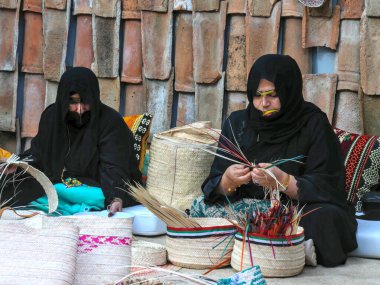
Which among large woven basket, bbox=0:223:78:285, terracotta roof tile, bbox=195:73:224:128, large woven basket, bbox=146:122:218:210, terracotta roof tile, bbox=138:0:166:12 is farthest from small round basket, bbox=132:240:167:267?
terracotta roof tile, bbox=138:0:166:12

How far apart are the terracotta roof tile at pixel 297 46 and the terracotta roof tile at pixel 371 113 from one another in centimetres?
46

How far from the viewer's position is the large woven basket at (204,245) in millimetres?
4438

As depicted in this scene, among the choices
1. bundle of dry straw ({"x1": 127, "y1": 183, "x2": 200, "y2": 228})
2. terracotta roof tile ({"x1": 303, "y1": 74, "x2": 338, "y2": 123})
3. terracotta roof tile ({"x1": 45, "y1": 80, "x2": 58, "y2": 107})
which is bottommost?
bundle of dry straw ({"x1": 127, "y1": 183, "x2": 200, "y2": 228})

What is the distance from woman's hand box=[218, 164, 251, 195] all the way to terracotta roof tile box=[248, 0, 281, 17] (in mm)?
1689

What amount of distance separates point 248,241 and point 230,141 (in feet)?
2.49

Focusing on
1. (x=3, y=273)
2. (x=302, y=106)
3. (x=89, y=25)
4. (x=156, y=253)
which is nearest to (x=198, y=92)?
(x=89, y=25)

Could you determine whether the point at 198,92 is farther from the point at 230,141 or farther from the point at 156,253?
the point at 156,253

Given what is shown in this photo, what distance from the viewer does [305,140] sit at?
15.7ft

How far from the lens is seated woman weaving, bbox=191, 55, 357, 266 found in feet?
15.0

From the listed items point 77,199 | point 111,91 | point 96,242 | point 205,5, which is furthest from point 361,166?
point 96,242

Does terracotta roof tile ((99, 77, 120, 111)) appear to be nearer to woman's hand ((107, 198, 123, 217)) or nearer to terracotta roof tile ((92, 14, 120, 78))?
terracotta roof tile ((92, 14, 120, 78))

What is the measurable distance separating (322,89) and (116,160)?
1489 mm

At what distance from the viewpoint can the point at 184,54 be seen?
6340 millimetres

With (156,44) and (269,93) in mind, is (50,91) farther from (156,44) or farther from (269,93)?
(269,93)
